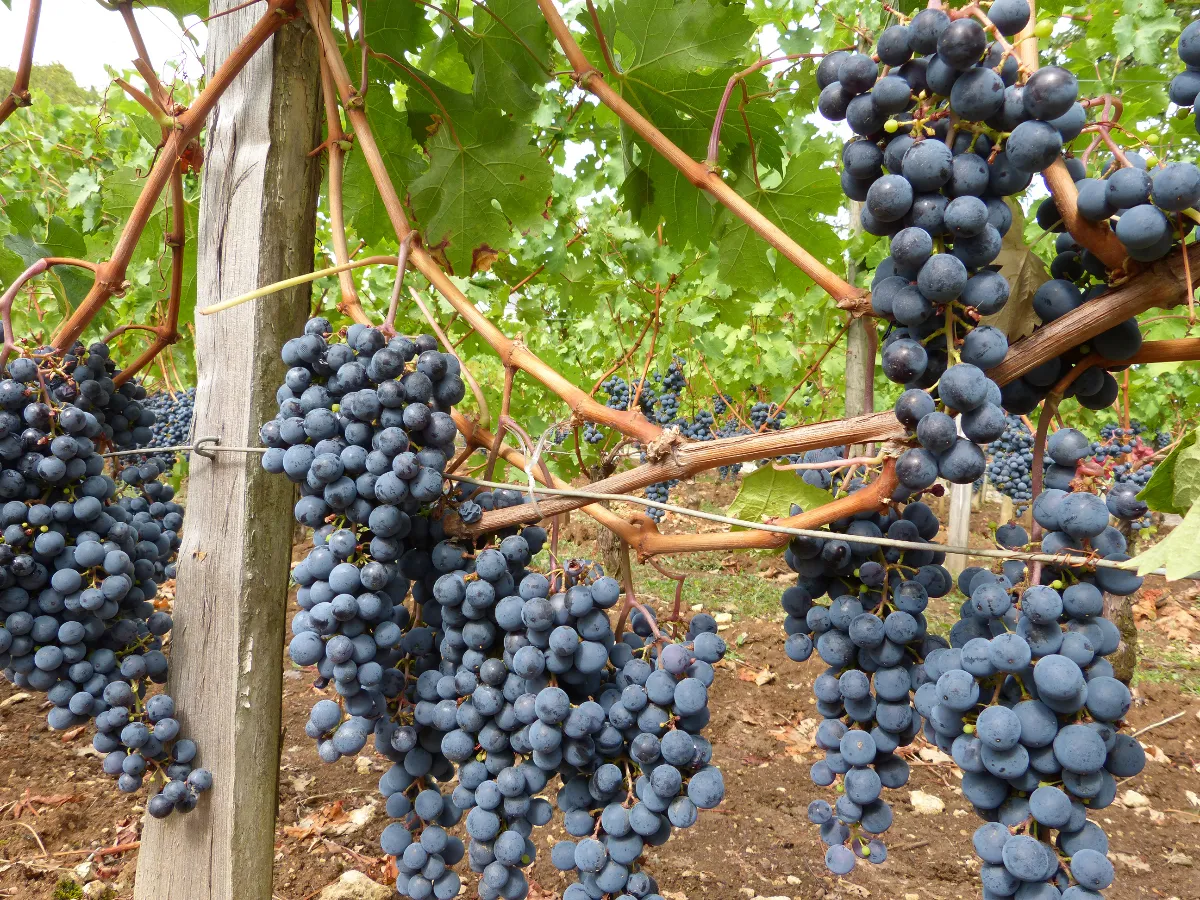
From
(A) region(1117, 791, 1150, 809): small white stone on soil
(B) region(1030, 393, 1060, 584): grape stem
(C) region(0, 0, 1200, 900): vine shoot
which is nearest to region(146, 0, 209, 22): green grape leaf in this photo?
(C) region(0, 0, 1200, 900): vine shoot

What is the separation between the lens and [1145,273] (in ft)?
2.48

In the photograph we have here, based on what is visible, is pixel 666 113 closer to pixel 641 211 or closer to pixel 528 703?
pixel 641 211

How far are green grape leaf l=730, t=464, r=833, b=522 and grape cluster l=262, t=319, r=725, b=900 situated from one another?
0.71 feet

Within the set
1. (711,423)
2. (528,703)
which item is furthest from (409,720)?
(711,423)

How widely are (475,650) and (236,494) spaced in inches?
26.1

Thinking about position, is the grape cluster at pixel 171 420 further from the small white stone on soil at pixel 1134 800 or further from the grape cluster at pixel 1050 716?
the small white stone on soil at pixel 1134 800

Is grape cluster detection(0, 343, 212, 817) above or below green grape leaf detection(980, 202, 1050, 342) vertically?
below

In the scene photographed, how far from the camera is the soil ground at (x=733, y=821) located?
264 centimetres

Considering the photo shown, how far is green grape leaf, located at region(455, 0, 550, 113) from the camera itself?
1.67 meters

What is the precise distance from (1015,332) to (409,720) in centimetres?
107

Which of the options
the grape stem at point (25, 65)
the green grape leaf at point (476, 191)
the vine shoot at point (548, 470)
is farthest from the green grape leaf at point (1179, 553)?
the grape stem at point (25, 65)

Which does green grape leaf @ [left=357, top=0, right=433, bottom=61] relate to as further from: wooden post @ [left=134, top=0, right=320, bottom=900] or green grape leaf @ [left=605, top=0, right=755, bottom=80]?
green grape leaf @ [left=605, top=0, right=755, bottom=80]

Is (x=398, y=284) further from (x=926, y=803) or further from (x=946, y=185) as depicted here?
(x=926, y=803)

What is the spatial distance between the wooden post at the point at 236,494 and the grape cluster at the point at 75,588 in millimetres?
76
